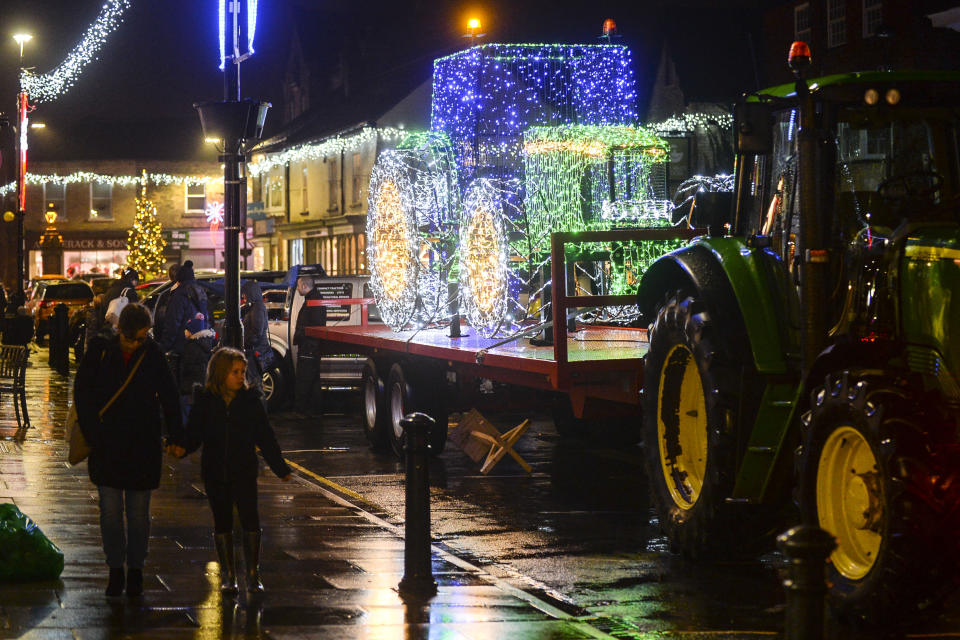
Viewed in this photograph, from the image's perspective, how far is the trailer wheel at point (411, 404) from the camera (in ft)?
45.7

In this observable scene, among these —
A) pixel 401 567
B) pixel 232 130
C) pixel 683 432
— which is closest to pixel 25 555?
pixel 401 567

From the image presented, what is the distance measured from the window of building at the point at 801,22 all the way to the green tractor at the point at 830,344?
28839 millimetres

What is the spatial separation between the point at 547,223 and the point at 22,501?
5.96 metres

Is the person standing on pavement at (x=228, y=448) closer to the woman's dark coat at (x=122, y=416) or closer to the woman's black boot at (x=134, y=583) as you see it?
the woman's dark coat at (x=122, y=416)

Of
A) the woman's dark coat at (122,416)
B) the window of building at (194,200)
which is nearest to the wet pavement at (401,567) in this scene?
the woman's dark coat at (122,416)

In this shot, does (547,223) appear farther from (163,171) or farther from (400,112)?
(163,171)

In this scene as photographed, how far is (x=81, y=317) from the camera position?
31000 mm

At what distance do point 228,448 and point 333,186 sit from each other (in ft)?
138

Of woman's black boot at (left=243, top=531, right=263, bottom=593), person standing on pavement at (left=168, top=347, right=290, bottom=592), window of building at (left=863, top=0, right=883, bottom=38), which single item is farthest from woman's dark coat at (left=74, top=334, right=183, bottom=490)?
window of building at (left=863, top=0, right=883, bottom=38)

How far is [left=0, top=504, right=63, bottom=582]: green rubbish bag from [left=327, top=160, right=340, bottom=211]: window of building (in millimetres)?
41090

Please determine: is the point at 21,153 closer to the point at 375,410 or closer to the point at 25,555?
the point at 375,410

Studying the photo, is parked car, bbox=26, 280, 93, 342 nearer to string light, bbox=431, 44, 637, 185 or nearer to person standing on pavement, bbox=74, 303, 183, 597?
string light, bbox=431, 44, 637, 185

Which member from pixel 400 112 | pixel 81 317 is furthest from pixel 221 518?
pixel 400 112

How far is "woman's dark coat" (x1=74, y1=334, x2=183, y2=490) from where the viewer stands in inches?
306
